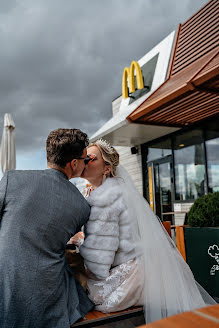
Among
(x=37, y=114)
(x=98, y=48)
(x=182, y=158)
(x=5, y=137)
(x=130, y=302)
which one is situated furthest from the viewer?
(x=37, y=114)

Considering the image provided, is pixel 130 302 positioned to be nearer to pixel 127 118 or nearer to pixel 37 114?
pixel 127 118

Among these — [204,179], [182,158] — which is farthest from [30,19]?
[204,179]

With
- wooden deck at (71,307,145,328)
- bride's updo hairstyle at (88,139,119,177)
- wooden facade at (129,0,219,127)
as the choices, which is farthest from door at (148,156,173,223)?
wooden deck at (71,307,145,328)

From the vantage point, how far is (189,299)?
211 centimetres

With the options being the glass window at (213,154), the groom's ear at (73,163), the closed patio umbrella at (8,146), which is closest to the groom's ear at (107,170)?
the groom's ear at (73,163)

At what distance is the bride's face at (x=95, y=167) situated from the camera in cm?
235

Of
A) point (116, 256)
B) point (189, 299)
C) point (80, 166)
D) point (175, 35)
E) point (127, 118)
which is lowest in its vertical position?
point (189, 299)

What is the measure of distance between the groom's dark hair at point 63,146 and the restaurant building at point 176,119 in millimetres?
3539

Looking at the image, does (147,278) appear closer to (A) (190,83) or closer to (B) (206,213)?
(B) (206,213)

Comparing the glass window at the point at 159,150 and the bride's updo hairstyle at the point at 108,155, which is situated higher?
the glass window at the point at 159,150

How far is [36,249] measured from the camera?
1656mm

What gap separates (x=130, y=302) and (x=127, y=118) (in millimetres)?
5718

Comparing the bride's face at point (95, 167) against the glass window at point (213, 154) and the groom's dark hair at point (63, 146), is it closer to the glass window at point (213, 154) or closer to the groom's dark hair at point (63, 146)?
the groom's dark hair at point (63, 146)

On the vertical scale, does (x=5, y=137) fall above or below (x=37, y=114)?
below
